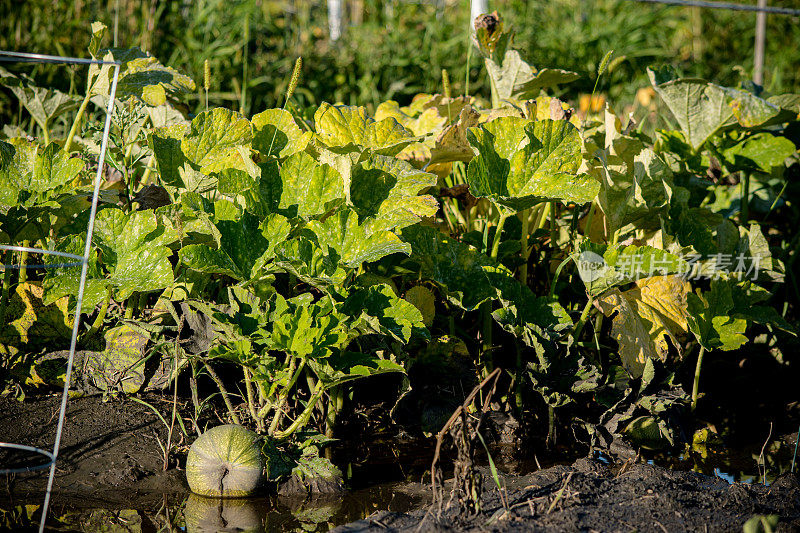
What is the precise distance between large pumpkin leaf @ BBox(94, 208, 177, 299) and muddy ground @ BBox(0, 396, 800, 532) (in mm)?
322

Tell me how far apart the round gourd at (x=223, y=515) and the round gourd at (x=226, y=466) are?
2 centimetres

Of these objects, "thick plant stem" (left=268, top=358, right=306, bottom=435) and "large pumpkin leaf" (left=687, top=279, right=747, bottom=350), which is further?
"large pumpkin leaf" (left=687, top=279, right=747, bottom=350)

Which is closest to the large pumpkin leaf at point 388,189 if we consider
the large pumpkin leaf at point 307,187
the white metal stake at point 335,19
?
the large pumpkin leaf at point 307,187

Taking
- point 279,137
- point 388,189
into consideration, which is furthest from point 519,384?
point 279,137

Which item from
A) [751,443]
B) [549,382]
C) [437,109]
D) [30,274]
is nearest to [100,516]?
[30,274]

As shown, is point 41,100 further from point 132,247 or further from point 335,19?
point 335,19

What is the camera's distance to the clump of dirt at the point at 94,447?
4.76ft

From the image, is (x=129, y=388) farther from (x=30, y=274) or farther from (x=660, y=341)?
(x=660, y=341)

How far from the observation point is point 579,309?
81.0 inches

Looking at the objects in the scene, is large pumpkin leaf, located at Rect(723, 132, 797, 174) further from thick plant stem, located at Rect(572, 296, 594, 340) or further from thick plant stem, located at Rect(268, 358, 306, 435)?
thick plant stem, located at Rect(268, 358, 306, 435)

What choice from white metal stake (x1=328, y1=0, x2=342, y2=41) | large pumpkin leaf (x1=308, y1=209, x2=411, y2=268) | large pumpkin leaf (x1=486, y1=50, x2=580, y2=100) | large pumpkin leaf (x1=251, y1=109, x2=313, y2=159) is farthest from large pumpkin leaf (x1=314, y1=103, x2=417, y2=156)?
white metal stake (x1=328, y1=0, x2=342, y2=41)

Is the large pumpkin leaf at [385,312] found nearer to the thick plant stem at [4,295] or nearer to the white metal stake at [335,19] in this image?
the thick plant stem at [4,295]

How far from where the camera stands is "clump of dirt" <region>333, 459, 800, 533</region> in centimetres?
119

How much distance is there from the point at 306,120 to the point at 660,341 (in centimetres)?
119
